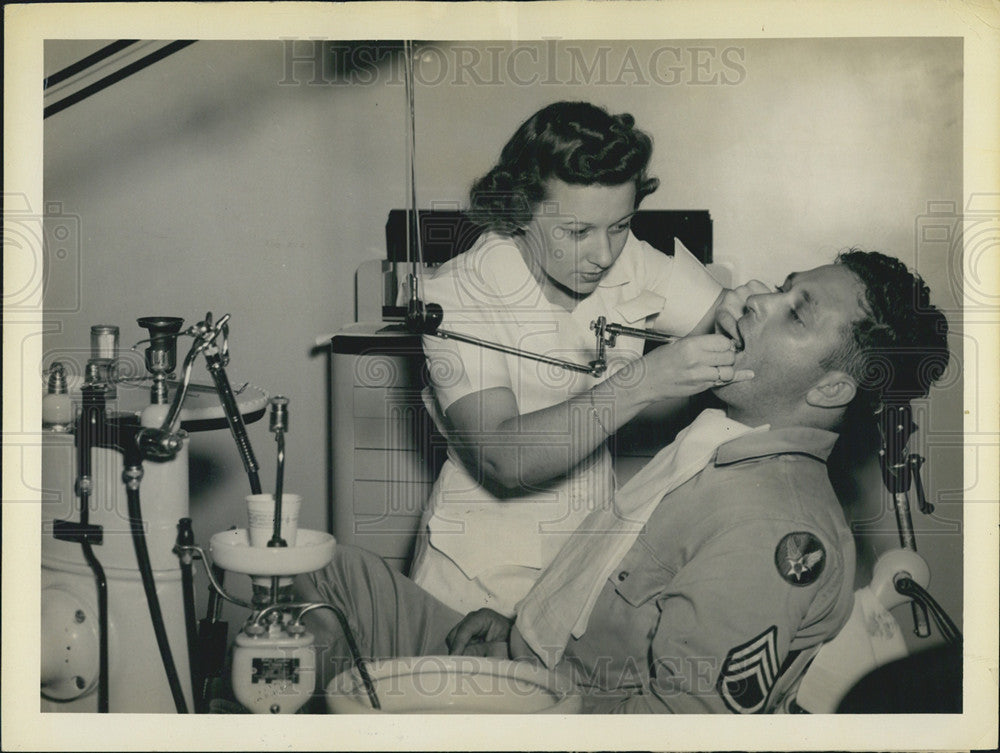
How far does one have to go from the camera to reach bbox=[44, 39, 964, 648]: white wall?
156cm

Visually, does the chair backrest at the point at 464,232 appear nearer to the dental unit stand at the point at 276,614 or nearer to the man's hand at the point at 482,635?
the dental unit stand at the point at 276,614

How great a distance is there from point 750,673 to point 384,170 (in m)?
0.92

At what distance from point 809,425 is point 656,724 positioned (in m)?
0.50

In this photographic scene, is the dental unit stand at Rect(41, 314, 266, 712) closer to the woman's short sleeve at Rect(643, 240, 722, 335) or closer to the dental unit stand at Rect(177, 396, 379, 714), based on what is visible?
the dental unit stand at Rect(177, 396, 379, 714)

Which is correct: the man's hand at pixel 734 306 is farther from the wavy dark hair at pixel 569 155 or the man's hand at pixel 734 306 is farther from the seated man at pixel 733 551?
the wavy dark hair at pixel 569 155

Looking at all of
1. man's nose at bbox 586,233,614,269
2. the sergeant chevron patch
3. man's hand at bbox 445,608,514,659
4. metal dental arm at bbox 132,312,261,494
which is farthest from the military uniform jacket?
metal dental arm at bbox 132,312,261,494

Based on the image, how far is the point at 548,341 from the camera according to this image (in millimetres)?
1564

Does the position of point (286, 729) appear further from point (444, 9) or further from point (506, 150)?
point (444, 9)

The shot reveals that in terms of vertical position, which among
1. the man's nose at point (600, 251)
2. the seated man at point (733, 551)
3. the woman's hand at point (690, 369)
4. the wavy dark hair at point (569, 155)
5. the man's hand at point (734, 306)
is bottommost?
the seated man at point (733, 551)

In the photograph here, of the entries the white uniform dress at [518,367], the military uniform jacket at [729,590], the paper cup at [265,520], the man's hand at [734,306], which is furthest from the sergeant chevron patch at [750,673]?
the paper cup at [265,520]

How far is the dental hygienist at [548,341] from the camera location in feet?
5.10

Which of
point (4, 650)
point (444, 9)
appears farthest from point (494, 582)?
point (444, 9)

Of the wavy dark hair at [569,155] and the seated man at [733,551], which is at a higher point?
the wavy dark hair at [569,155]

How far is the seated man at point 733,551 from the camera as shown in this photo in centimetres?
153
